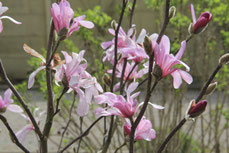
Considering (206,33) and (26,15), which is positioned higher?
(206,33)

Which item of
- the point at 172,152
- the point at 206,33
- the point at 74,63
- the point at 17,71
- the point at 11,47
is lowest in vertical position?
the point at 17,71

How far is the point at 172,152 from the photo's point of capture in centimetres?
159

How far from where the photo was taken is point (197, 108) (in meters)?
0.44

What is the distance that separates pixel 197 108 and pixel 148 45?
11 centimetres

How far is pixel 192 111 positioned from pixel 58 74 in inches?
8.5

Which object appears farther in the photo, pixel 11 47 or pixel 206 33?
pixel 11 47

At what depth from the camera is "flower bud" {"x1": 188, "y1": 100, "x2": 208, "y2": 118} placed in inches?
17.3

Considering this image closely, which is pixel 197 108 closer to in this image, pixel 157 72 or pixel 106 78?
pixel 157 72

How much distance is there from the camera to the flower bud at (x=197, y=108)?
1.44 feet

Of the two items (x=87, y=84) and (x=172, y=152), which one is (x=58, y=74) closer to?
(x=87, y=84)

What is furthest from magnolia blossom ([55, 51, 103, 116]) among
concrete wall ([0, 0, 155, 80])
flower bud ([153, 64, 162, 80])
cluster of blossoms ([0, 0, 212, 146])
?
concrete wall ([0, 0, 155, 80])

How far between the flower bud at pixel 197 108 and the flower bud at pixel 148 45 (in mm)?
98

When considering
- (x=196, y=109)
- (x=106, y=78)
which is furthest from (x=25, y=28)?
(x=196, y=109)

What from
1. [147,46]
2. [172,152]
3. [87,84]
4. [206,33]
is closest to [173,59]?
[147,46]
